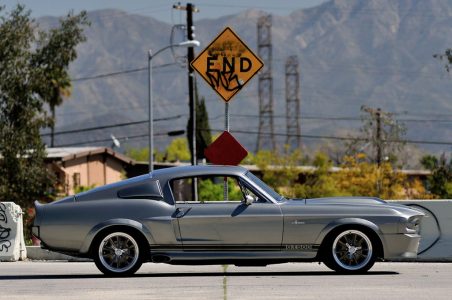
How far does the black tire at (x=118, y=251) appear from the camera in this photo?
16.4m

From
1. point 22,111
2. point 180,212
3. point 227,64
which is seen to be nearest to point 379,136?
point 22,111

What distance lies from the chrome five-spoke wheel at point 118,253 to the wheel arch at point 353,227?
2460 mm

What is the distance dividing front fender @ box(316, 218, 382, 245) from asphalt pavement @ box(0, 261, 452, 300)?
523 millimetres

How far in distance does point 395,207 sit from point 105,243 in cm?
394

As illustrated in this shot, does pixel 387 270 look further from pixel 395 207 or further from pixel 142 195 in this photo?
pixel 142 195

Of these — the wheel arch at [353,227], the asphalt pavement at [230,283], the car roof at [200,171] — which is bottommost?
the asphalt pavement at [230,283]

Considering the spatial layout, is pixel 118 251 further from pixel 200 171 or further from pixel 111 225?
pixel 200 171

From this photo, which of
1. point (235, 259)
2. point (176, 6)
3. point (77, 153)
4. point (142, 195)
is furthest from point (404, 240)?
point (77, 153)

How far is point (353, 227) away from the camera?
16.3 meters

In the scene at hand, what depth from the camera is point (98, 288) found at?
14.6m

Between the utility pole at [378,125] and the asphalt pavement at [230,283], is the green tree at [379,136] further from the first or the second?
the asphalt pavement at [230,283]

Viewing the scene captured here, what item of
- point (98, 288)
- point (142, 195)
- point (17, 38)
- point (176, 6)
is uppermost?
point (176, 6)

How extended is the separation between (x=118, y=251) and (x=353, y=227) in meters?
3.15

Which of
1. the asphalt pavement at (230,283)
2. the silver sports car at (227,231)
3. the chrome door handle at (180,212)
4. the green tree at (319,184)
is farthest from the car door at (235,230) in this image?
the green tree at (319,184)
